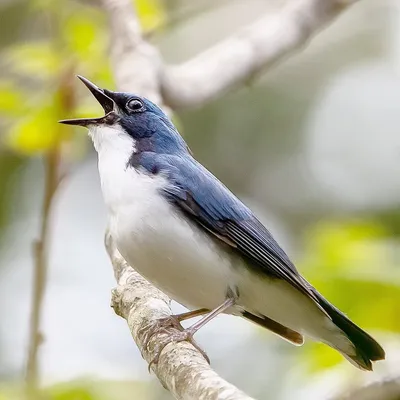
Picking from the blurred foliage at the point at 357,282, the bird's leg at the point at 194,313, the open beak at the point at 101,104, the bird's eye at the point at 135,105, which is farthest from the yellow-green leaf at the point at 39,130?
the blurred foliage at the point at 357,282

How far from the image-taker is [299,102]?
8570 millimetres

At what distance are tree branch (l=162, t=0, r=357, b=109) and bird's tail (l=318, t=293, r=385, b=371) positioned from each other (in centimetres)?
130

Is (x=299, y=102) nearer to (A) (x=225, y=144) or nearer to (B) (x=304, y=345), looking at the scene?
(A) (x=225, y=144)

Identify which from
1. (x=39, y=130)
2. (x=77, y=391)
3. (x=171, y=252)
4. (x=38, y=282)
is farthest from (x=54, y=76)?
(x=77, y=391)

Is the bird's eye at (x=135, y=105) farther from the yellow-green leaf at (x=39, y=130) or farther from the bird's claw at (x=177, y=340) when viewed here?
the bird's claw at (x=177, y=340)

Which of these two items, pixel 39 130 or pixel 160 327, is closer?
pixel 160 327

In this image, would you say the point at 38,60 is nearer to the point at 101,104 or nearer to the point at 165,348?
the point at 101,104

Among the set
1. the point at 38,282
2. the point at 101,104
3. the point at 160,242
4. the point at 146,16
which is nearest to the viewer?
the point at 160,242

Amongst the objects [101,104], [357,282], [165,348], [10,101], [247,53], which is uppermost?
[247,53]

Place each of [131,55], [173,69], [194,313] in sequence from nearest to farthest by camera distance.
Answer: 1. [194,313]
2. [131,55]
3. [173,69]

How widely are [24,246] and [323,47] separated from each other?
3716 mm

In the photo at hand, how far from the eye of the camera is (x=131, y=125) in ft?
11.7

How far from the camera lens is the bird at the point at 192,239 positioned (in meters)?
3.12

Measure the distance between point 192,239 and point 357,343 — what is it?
2.62ft
